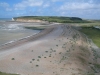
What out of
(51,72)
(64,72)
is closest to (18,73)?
(51,72)

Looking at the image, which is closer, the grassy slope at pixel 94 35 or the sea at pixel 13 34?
the sea at pixel 13 34

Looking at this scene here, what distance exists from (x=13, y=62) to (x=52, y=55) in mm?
6286

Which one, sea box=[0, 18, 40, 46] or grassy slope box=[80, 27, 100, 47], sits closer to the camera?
sea box=[0, 18, 40, 46]

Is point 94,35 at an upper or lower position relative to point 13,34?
lower

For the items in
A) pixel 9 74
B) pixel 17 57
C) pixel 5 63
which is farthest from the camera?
pixel 17 57

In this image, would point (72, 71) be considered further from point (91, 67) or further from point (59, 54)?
point (59, 54)

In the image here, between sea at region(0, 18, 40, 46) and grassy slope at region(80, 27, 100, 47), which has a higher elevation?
sea at region(0, 18, 40, 46)

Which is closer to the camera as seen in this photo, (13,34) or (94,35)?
(13,34)

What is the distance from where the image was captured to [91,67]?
24.5 metres

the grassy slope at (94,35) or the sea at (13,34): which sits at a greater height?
the sea at (13,34)

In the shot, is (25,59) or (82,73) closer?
(82,73)

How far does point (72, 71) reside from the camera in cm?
2134

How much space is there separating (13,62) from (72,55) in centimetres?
868

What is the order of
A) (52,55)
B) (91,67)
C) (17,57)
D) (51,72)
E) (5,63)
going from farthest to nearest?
(52,55) < (17,57) < (91,67) < (5,63) < (51,72)
